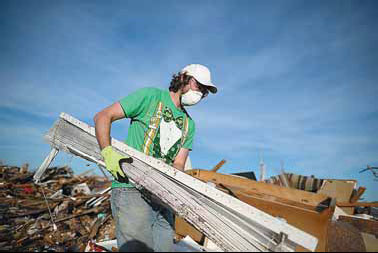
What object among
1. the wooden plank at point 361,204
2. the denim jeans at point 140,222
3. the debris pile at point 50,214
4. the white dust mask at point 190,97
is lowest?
the debris pile at point 50,214

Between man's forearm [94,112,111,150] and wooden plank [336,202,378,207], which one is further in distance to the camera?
wooden plank [336,202,378,207]

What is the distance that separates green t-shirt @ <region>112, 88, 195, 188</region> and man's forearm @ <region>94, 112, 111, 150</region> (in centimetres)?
17

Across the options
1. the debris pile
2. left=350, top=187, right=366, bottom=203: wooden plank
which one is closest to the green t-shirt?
the debris pile

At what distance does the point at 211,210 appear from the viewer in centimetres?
147

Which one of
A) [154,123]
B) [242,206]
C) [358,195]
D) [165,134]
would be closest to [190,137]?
[165,134]

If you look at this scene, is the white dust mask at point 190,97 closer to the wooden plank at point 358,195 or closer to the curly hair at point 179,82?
the curly hair at point 179,82

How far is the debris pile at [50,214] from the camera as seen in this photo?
13.0 ft

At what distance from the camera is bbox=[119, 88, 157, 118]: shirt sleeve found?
1.92m

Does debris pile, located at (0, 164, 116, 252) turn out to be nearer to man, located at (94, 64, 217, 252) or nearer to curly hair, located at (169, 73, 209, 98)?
man, located at (94, 64, 217, 252)

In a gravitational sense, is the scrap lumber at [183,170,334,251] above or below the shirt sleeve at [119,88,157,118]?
below

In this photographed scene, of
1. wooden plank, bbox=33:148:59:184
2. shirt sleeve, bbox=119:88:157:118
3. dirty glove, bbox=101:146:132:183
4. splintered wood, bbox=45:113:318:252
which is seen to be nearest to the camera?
splintered wood, bbox=45:113:318:252

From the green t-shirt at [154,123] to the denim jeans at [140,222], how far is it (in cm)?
12

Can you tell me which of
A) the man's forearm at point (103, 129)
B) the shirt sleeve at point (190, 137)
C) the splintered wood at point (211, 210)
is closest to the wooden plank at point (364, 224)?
the splintered wood at point (211, 210)

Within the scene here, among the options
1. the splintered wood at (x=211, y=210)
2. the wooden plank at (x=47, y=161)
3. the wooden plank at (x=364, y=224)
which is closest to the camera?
the splintered wood at (x=211, y=210)
